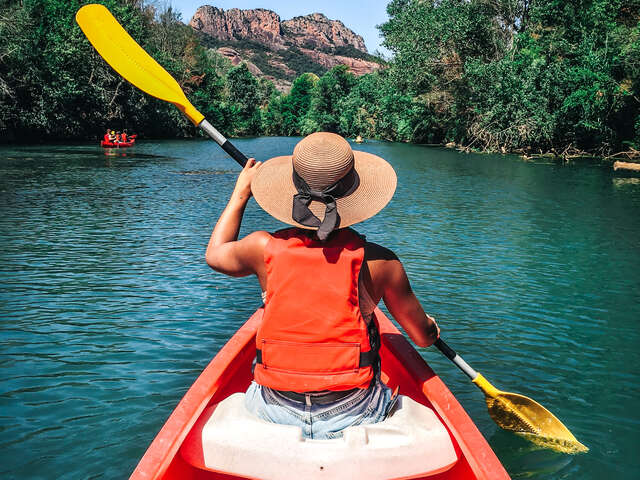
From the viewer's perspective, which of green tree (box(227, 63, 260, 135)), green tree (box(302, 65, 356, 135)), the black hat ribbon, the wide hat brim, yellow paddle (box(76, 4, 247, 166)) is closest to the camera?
the black hat ribbon

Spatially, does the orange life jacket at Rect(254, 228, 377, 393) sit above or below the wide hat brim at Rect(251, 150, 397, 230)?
below

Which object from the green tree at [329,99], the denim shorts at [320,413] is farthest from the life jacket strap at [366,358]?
the green tree at [329,99]

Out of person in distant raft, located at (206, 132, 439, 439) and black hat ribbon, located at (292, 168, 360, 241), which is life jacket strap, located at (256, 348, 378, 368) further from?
black hat ribbon, located at (292, 168, 360, 241)

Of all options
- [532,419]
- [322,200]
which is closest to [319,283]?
[322,200]

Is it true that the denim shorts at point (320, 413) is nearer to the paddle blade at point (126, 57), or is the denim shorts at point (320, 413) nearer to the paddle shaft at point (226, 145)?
the paddle shaft at point (226, 145)

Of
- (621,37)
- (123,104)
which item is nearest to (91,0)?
(123,104)

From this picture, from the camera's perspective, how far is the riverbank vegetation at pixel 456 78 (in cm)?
2545

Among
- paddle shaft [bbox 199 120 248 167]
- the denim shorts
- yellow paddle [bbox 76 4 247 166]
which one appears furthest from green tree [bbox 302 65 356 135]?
the denim shorts

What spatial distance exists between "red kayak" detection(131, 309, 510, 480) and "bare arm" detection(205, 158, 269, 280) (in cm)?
61

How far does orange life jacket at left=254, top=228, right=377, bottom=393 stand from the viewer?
2229mm

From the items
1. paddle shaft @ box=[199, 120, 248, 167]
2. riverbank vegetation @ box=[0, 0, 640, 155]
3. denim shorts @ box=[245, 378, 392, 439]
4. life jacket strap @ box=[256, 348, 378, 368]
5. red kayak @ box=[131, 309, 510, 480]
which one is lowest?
red kayak @ box=[131, 309, 510, 480]

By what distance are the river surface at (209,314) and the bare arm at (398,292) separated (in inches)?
54.4

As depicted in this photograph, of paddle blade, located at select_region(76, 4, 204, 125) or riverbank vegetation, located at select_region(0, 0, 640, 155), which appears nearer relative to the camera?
paddle blade, located at select_region(76, 4, 204, 125)

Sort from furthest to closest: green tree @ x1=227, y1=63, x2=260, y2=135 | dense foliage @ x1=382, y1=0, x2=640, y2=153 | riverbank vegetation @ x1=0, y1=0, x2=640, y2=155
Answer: green tree @ x1=227, y1=63, x2=260, y2=135, riverbank vegetation @ x1=0, y1=0, x2=640, y2=155, dense foliage @ x1=382, y1=0, x2=640, y2=153
